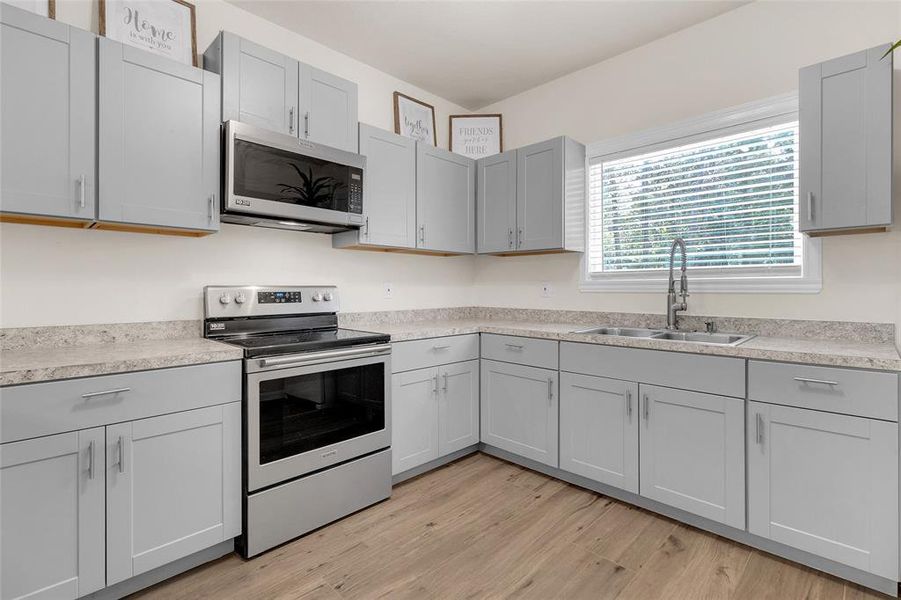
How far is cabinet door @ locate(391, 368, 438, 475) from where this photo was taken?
2553mm

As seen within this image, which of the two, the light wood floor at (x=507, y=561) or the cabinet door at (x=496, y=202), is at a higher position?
the cabinet door at (x=496, y=202)

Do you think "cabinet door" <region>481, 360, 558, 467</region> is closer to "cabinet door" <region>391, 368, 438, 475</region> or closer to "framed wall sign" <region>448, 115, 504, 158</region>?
"cabinet door" <region>391, 368, 438, 475</region>

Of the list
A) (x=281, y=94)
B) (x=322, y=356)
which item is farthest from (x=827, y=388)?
(x=281, y=94)

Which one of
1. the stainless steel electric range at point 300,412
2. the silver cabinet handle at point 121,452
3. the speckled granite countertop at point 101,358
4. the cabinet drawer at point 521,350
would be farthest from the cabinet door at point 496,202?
the silver cabinet handle at point 121,452

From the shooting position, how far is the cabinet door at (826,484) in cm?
164

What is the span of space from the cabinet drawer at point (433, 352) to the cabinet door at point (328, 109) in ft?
4.05

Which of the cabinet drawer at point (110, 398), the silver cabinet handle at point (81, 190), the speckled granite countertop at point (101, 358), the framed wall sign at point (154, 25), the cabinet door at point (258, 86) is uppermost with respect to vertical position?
the framed wall sign at point (154, 25)

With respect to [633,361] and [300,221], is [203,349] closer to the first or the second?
[300,221]

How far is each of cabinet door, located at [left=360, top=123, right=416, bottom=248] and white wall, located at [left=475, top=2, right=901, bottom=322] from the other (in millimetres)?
1060

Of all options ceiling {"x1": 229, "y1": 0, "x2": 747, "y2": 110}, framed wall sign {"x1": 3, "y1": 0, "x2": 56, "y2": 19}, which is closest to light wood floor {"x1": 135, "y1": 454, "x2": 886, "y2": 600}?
framed wall sign {"x1": 3, "y1": 0, "x2": 56, "y2": 19}

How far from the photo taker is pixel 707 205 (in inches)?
104

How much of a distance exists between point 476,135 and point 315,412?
258 cm

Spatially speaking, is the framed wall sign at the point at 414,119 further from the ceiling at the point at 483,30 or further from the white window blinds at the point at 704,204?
the white window blinds at the point at 704,204

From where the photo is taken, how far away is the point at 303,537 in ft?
6.83
